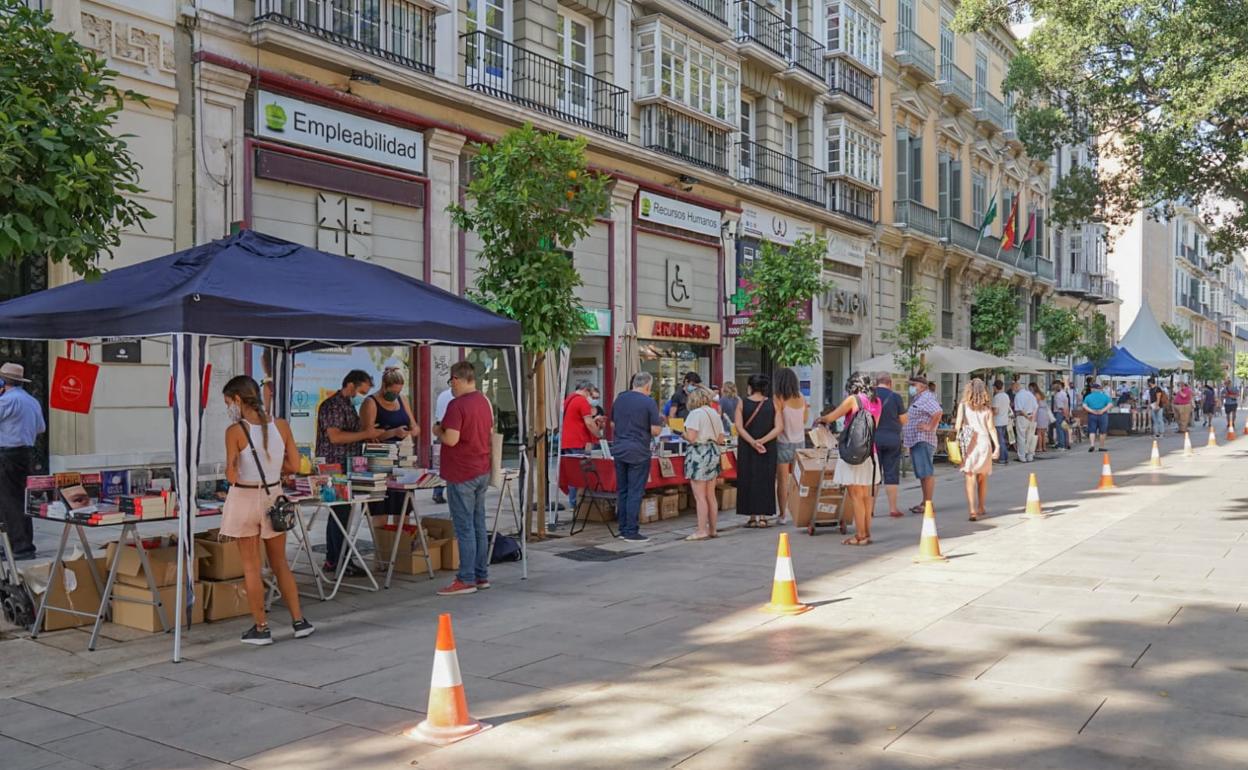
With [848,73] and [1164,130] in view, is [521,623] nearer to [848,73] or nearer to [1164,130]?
[1164,130]

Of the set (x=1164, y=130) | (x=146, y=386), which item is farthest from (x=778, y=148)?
(x=146, y=386)

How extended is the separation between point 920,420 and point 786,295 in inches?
254

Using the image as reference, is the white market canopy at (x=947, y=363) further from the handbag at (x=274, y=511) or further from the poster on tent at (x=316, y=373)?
the handbag at (x=274, y=511)

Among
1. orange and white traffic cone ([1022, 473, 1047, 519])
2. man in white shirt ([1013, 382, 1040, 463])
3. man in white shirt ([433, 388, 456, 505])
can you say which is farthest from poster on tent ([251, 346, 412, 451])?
man in white shirt ([1013, 382, 1040, 463])

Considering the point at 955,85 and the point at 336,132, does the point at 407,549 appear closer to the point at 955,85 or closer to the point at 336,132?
the point at 336,132

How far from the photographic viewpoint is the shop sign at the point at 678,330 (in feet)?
68.5

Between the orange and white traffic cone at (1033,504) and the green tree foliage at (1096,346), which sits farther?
the green tree foliage at (1096,346)

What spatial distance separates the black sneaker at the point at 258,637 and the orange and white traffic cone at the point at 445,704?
A: 7.50 feet

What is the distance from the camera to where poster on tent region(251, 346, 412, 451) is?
14.1 m

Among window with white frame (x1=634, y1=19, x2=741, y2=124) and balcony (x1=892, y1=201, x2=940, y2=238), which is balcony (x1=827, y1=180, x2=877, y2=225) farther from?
window with white frame (x1=634, y1=19, x2=741, y2=124)

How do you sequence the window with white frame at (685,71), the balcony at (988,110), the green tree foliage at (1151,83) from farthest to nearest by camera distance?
the balcony at (988,110), the window with white frame at (685,71), the green tree foliage at (1151,83)

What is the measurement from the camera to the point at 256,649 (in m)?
6.61

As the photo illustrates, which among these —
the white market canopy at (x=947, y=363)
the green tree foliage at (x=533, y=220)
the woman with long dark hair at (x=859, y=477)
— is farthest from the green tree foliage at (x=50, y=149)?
the white market canopy at (x=947, y=363)

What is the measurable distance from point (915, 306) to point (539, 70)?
11151mm
